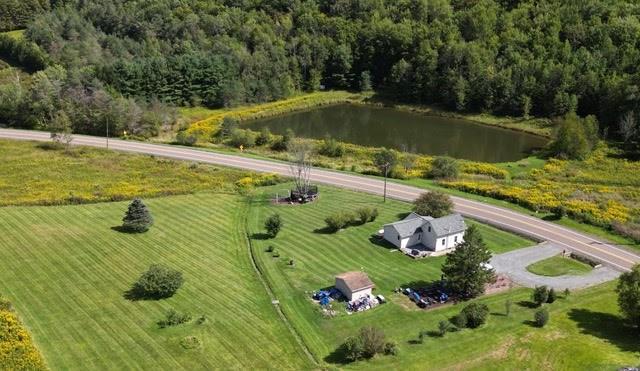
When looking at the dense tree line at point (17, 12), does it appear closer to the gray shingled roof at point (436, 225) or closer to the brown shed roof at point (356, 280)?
the gray shingled roof at point (436, 225)

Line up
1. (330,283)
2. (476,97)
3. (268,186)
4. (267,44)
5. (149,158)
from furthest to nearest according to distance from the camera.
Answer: (267,44), (476,97), (149,158), (268,186), (330,283)

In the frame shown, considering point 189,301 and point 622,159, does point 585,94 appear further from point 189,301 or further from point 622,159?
point 189,301

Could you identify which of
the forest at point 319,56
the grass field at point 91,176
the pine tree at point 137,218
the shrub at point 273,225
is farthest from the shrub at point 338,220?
the forest at point 319,56

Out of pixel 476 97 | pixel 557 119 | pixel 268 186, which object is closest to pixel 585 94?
pixel 557 119

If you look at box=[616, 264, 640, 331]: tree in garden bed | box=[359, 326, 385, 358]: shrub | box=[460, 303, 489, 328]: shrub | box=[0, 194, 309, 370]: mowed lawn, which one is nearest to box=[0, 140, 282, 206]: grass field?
box=[0, 194, 309, 370]: mowed lawn

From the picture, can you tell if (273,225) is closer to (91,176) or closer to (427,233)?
(427,233)

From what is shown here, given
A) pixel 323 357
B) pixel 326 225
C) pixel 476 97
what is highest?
pixel 476 97

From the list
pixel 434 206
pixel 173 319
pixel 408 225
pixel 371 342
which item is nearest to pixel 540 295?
pixel 408 225

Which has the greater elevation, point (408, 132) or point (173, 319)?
point (408, 132)

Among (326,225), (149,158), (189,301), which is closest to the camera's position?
(189,301)
